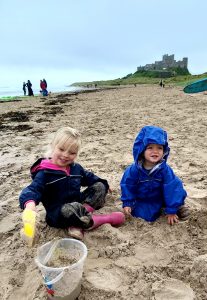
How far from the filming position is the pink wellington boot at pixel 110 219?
3018 mm

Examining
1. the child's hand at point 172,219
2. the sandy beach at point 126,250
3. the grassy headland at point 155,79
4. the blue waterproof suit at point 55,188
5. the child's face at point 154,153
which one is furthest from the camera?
the grassy headland at point 155,79

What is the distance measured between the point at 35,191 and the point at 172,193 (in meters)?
1.24

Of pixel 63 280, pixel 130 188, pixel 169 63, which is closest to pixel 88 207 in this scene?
pixel 130 188

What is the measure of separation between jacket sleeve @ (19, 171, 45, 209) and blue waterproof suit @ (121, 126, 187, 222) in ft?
2.67

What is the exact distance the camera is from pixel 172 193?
3158 millimetres

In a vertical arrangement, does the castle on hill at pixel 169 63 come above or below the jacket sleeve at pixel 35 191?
above

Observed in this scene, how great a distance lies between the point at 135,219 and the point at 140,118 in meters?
6.45

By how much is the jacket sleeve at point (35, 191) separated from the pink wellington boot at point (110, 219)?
53cm

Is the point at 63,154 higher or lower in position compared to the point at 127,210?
higher

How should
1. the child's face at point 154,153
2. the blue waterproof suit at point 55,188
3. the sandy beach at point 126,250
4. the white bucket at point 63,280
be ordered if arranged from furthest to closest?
1. the child's face at point 154,153
2. the blue waterproof suit at point 55,188
3. the sandy beach at point 126,250
4. the white bucket at point 63,280

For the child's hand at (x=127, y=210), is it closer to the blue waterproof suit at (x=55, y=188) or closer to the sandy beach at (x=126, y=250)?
the sandy beach at (x=126, y=250)

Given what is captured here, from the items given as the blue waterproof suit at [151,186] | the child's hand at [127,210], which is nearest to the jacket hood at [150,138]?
the blue waterproof suit at [151,186]

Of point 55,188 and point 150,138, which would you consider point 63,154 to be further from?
point 150,138

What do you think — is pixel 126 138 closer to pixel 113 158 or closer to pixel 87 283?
pixel 113 158
